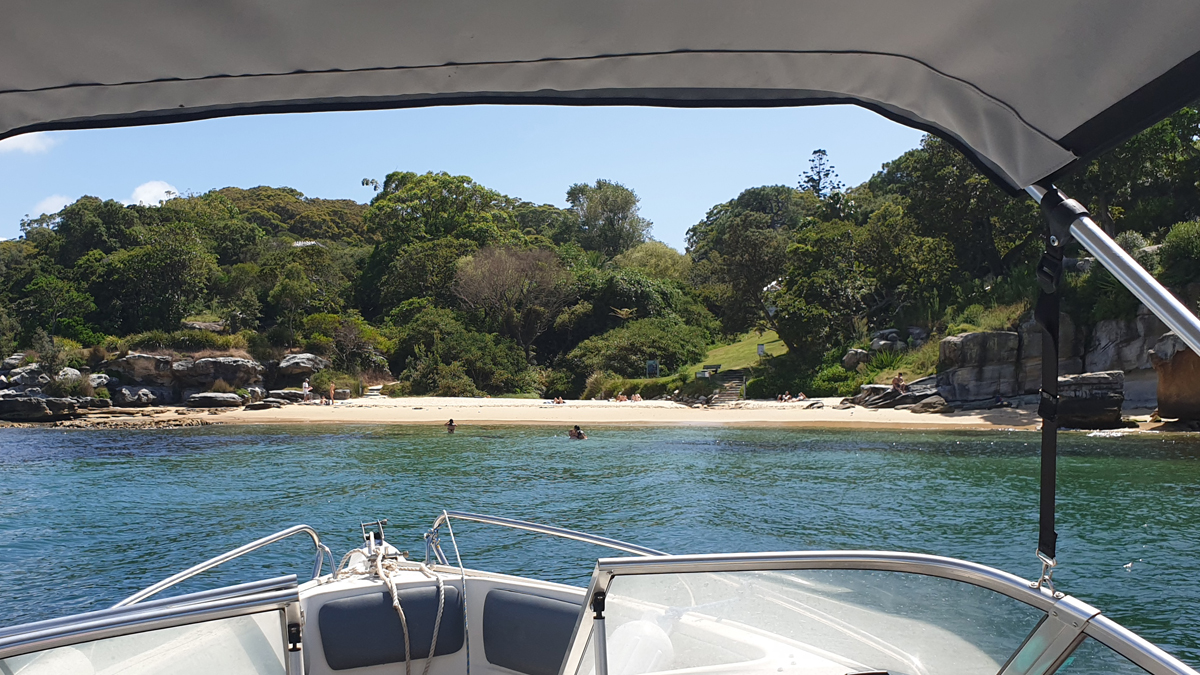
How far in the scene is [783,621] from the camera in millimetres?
2018

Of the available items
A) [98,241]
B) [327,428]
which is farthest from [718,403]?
[98,241]

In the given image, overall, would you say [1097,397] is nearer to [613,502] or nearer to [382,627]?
[613,502]

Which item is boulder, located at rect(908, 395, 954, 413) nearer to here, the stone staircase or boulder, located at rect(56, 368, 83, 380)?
the stone staircase

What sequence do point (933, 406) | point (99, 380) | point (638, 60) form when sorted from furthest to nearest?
1. point (99, 380)
2. point (933, 406)
3. point (638, 60)

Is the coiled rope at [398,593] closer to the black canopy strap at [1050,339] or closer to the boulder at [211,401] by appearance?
the black canopy strap at [1050,339]

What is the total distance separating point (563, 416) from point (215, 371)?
13.3 m

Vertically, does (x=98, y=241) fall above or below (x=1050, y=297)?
above

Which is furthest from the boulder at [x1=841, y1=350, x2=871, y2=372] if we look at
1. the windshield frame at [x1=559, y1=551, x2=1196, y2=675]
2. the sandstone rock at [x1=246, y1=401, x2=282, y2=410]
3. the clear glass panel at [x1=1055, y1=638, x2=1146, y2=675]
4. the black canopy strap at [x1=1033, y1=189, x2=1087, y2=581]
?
the clear glass panel at [x1=1055, y1=638, x2=1146, y2=675]

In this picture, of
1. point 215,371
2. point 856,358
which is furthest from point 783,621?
point 215,371

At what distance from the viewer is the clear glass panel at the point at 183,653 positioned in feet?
5.82

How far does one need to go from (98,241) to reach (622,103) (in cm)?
4434

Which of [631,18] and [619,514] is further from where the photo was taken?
[619,514]

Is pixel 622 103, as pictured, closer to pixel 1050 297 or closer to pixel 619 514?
pixel 1050 297

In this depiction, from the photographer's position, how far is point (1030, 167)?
5.53ft
